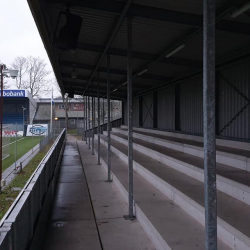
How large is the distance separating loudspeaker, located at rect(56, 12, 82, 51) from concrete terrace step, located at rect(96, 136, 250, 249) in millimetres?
3042

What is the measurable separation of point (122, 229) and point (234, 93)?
16.0ft

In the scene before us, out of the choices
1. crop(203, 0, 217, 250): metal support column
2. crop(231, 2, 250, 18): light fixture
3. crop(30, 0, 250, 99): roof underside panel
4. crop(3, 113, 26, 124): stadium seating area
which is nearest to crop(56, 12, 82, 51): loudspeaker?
crop(30, 0, 250, 99): roof underside panel

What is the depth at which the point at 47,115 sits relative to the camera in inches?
2290

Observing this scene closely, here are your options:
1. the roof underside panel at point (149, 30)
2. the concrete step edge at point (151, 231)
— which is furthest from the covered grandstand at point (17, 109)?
the concrete step edge at point (151, 231)

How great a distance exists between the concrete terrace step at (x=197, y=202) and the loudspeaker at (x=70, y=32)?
120 inches

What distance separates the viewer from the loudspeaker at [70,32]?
4930mm

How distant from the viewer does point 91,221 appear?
5.31m

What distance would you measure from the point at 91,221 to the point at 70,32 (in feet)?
10.7

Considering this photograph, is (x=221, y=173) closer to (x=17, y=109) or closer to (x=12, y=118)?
(x=12, y=118)

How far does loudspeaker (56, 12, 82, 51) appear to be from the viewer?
16.2 feet

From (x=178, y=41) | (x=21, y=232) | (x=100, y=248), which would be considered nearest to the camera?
(x=21, y=232)

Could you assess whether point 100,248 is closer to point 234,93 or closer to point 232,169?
point 232,169

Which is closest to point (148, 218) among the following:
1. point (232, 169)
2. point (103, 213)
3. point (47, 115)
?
point (103, 213)

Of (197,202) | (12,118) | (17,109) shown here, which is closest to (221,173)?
(197,202)
